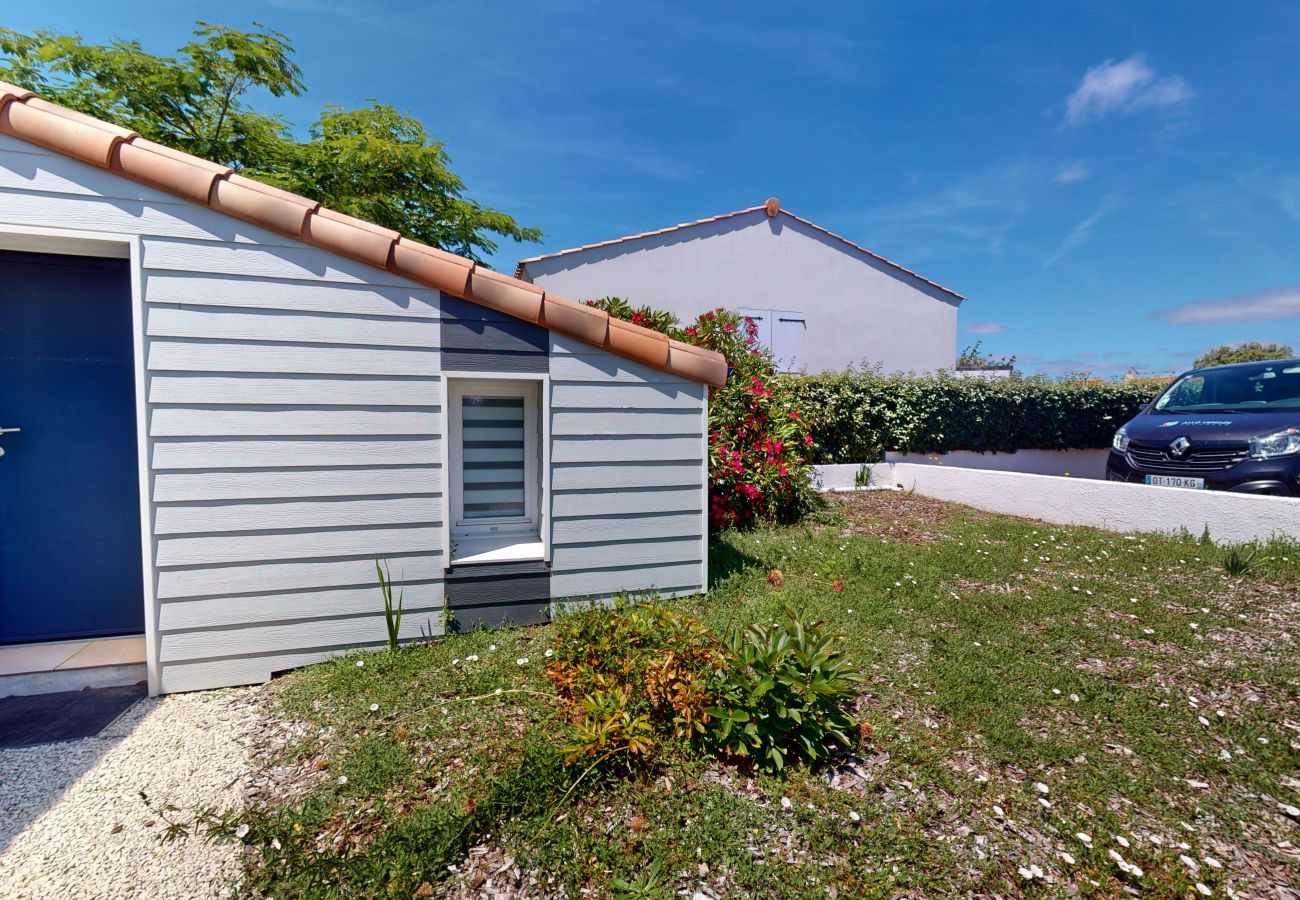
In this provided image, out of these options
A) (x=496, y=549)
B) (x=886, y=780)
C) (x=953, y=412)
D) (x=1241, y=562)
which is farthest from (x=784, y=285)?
(x=886, y=780)

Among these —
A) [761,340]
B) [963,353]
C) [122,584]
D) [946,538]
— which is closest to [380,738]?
[122,584]

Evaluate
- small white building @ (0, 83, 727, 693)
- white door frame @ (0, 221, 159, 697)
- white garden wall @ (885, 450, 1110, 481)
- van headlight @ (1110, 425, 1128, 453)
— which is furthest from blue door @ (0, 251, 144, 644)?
van headlight @ (1110, 425, 1128, 453)

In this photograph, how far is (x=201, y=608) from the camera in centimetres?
296

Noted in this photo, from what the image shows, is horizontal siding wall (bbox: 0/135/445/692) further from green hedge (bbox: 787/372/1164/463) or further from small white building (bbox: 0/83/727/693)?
green hedge (bbox: 787/372/1164/463)

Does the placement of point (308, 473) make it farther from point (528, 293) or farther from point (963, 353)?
point (963, 353)

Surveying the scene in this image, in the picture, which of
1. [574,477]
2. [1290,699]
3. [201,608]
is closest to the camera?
[1290,699]

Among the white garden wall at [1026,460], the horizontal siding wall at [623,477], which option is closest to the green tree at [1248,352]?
the white garden wall at [1026,460]

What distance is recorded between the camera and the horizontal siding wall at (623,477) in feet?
11.7

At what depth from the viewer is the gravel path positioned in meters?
1.82

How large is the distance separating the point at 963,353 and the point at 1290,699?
26.3 metres

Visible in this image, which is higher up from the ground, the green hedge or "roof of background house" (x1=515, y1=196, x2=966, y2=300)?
"roof of background house" (x1=515, y1=196, x2=966, y2=300)

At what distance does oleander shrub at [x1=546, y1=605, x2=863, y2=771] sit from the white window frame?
1.19 meters

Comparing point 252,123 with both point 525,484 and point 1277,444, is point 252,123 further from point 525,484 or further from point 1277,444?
point 1277,444

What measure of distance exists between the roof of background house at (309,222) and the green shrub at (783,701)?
207 centimetres
